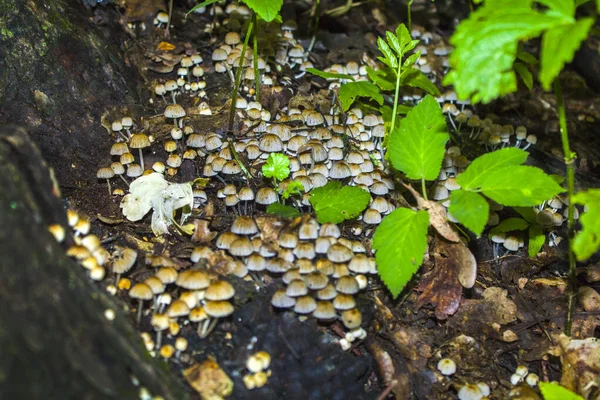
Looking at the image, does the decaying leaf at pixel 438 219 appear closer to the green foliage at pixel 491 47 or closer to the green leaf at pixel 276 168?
the green leaf at pixel 276 168

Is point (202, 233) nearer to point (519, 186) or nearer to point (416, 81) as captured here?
point (519, 186)

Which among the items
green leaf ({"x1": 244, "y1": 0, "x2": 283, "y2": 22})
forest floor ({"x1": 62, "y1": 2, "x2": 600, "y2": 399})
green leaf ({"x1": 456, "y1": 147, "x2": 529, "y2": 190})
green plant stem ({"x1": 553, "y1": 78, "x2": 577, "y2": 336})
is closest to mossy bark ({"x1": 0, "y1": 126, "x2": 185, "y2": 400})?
forest floor ({"x1": 62, "y1": 2, "x2": 600, "y2": 399})

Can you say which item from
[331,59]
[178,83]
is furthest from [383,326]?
[331,59]

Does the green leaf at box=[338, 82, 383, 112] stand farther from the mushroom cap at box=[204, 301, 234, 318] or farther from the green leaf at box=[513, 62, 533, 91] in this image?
the mushroom cap at box=[204, 301, 234, 318]

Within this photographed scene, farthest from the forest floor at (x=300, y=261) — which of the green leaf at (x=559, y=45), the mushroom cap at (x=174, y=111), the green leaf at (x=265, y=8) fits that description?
the green leaf at (x=559, y=45)

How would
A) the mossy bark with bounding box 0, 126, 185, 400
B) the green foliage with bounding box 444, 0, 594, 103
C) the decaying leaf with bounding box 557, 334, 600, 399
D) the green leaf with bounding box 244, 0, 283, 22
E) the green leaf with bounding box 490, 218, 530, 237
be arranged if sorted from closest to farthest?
1. the mossy bark with bounding box 0, 126, 185, 400
2. the green foliage with bounding box 444, 0, 594, 103
3. the decaying leaf with bounding box 557, 334, 600, 399
4. the green leaf with bounding box 244, 0, 283, 22
5. the green leaf with bounding box 490, 218, 530, 237
